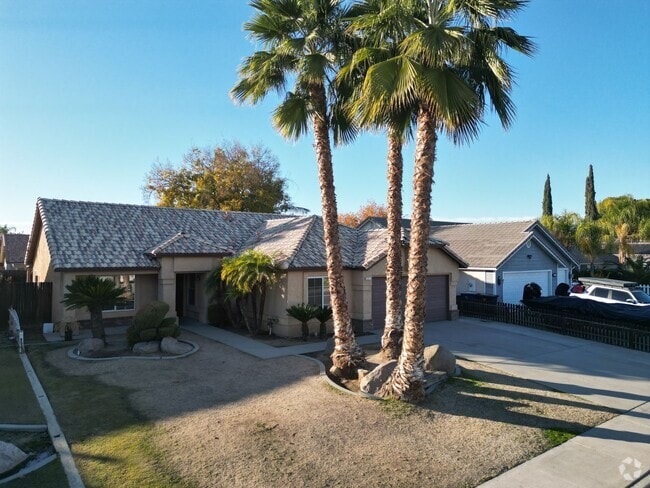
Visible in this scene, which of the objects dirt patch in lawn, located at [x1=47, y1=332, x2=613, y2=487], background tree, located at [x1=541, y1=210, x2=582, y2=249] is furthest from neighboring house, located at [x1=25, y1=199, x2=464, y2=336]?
background tree, located at [x1=541, y1=210, x2=582, y2=249]

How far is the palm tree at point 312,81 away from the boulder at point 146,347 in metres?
6.08

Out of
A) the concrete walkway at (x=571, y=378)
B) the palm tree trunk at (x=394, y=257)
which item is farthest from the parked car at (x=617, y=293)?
the palm tree trunk at (x=394, y=257)

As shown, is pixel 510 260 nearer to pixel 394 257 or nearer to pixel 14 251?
pixel 394 257

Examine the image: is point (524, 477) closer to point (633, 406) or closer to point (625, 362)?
point (633, 406)

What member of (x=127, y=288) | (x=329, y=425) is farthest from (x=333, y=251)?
(x=127, y=288)

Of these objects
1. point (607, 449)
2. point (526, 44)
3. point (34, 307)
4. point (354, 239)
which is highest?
point (526, 44)

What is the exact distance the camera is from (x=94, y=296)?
48.4 feet

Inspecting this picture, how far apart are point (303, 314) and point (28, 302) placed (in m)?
11.8

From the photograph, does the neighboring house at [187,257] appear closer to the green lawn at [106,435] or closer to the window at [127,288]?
the window at [127,288]

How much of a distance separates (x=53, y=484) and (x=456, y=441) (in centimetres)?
628

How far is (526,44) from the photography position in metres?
10.5

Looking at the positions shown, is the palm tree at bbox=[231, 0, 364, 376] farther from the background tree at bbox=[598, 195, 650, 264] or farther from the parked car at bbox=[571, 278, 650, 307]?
the background tree at bbox=[598, 195, 650, 264]

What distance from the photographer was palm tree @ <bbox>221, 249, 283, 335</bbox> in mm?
16266

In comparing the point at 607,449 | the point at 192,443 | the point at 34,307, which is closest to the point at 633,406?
the point at 607,449
